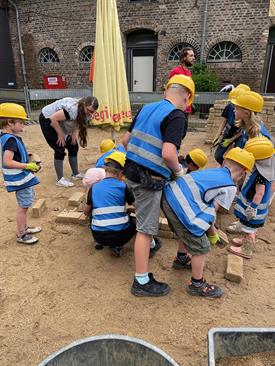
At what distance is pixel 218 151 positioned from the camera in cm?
443

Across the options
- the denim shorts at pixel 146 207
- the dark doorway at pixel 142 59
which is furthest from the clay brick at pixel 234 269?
the dark doorway at pixel 142 59

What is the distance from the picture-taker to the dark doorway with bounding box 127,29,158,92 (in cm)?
1367

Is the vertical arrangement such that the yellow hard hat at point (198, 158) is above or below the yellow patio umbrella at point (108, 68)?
below

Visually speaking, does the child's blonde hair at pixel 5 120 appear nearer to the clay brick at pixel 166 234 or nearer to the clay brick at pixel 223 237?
the clay brick at pixel 166 234

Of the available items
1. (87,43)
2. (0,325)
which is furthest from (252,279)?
(87,43)

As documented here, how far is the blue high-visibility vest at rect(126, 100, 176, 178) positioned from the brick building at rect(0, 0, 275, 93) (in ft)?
36.7

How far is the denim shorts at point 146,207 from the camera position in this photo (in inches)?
102

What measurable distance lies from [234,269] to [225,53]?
11.4 meters

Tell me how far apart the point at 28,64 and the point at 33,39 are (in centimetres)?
117

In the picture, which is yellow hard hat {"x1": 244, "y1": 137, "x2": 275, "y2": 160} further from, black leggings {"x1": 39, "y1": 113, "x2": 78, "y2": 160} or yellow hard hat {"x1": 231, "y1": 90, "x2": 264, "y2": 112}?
black leggings {"x1": 39, "y1": 113, "x2": 78, "y2": 160}

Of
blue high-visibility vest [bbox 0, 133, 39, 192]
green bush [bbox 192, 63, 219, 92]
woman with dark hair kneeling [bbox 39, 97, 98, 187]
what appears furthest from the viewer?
green bush [bbox 192, 63, 219, 92]

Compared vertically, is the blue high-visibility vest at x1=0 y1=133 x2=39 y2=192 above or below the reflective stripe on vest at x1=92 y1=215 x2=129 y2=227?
above

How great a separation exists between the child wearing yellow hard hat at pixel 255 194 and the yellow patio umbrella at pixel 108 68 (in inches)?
130

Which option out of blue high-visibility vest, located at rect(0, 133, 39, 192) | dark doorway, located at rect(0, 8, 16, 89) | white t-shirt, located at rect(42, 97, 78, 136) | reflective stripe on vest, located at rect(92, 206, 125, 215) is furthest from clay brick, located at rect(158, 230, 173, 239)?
dark doorway, located at rect(0, 8, 16, 89)
